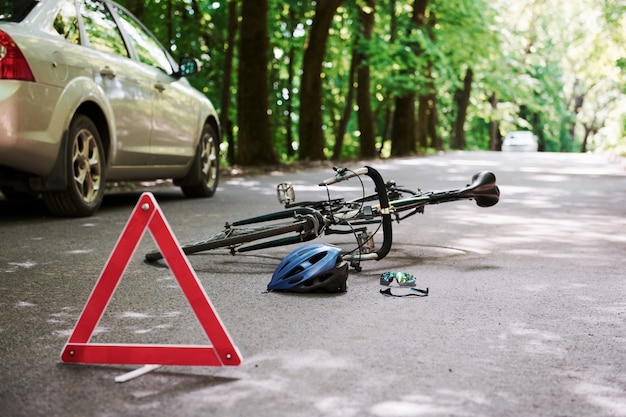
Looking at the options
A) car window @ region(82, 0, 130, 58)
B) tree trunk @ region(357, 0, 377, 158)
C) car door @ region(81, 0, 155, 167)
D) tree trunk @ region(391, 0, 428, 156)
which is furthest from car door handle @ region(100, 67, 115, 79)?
tree trunk @ region(391, 0, 428, 156)

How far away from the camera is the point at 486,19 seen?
1230 inches

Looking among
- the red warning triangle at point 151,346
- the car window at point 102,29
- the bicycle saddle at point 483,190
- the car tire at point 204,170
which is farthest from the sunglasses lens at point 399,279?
the car tire at point 204,170

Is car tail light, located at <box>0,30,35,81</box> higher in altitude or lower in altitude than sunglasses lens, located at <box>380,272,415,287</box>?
higher

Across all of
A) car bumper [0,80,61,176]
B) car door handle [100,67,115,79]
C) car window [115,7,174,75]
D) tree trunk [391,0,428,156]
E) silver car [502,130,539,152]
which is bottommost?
silver car [502,130,539,152]

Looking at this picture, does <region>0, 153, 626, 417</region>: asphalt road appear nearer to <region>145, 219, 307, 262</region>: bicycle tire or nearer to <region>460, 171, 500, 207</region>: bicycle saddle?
<region>145, 219, 307, 262</region>: bicycle tire

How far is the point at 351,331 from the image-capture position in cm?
443

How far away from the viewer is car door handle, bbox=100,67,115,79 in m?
9.23

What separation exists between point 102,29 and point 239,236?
427 centimetres

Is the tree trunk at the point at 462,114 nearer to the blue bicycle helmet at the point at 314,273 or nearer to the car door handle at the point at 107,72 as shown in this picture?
the car door handle at the point at 107,72

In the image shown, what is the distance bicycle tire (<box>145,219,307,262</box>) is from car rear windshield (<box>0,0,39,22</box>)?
3054mm

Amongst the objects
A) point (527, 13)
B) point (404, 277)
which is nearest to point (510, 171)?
point (404, 277)

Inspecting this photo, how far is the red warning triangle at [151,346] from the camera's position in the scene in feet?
12.1

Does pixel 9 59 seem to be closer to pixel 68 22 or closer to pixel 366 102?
pixel 68 22

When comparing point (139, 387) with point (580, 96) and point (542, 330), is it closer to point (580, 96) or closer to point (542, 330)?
point (542, 330)
